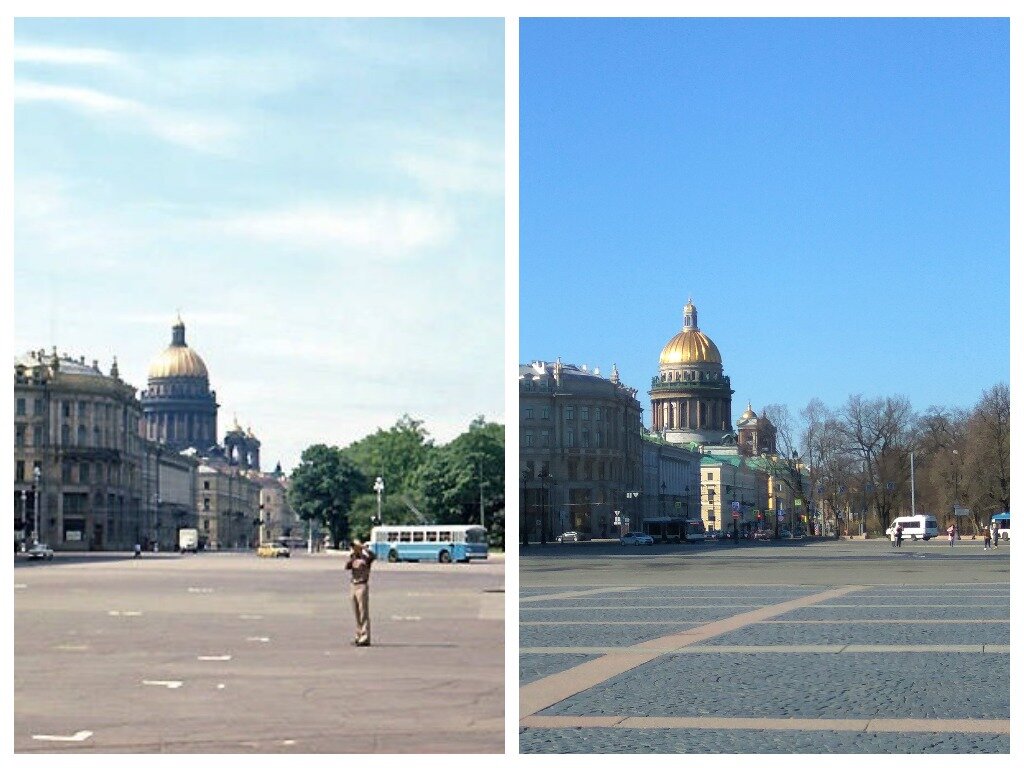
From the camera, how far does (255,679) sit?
911 centimetres

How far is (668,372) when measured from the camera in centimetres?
13338

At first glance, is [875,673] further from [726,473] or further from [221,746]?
[726,473]

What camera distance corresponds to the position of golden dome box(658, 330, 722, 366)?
13338 centimetres

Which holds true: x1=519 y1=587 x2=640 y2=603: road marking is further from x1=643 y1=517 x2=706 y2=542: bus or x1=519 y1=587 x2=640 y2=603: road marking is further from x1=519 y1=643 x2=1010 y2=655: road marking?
x1=643 y1=517 x2=706 y2=542: bus

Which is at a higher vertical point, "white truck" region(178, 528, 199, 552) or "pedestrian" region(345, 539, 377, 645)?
"pedestrian" region(345, 539, 377, 645)

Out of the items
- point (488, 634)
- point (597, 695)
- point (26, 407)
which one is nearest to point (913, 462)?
point (26, 407)

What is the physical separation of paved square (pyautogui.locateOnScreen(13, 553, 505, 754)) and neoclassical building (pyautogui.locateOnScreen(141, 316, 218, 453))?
368 feet

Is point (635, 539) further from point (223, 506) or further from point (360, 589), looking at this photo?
point (223, 506)

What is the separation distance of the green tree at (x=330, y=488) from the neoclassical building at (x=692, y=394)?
58.9m

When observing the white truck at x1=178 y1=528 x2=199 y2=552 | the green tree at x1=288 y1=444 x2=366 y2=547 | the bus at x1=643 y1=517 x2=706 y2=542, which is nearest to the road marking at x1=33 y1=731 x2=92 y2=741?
the bus at x1=643 y1=517 x2=706 y2=542

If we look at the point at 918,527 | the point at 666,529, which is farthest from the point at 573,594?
the point at 918,527
